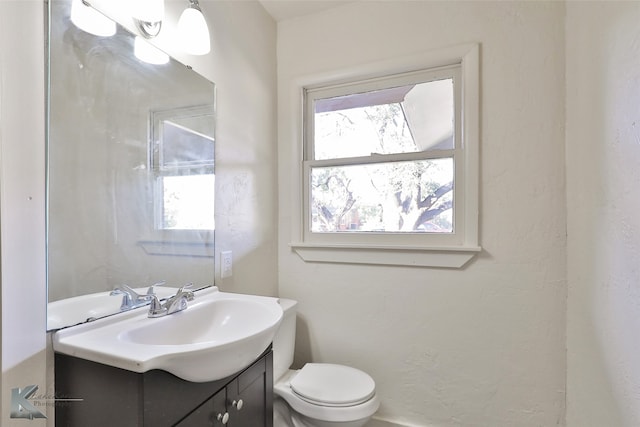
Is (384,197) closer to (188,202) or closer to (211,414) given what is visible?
(188,202)

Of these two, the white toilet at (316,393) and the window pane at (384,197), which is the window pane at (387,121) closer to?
the window pane at (384,197)

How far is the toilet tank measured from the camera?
4.72ft

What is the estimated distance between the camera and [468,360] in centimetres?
143

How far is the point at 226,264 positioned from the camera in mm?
1356

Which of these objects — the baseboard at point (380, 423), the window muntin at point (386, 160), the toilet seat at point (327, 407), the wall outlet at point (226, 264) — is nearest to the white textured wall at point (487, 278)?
the baseboard at point (380, 423)

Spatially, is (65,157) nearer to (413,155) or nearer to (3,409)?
(3,409)

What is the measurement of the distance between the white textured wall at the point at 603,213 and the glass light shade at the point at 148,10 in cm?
134

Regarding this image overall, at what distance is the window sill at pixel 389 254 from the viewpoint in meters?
1.43

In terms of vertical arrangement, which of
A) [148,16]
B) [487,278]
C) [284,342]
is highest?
[148,16]

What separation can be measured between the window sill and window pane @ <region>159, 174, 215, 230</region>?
0.60m

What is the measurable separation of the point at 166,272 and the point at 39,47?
731mm

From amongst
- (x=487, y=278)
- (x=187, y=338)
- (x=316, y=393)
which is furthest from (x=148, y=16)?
Answer: (x=487, y=278)

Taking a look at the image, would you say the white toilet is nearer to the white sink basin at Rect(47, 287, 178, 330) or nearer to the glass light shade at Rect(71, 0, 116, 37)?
the white sink basin at Rect(47, 287, 178, 330)

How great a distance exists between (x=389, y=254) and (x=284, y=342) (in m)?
0.68
